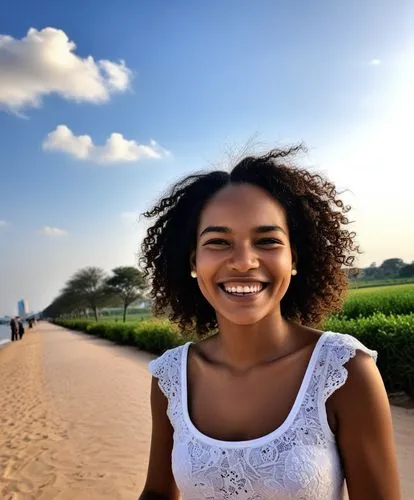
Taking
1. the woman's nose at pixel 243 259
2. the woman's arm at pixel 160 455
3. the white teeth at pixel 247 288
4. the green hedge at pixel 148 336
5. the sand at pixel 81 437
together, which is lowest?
the sand at pixel 81 437

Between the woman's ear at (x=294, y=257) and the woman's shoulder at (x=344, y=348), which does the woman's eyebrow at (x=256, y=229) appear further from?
the woman's shoulder at (x=344, y=348)

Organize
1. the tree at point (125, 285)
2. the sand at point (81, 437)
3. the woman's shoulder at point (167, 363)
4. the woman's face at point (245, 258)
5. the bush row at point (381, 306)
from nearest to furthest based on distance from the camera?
the woman's face at point (245, 258)
the woman's shoulder at point (167, 363)
the sand at point (81, 437)
the bush row at point (381, 306)
the tree at point (125, 285)

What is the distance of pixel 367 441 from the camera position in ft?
4.68

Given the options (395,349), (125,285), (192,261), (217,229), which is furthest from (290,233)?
(125,285)

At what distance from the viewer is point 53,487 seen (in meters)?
5.82

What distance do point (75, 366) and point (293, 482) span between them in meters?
19.2

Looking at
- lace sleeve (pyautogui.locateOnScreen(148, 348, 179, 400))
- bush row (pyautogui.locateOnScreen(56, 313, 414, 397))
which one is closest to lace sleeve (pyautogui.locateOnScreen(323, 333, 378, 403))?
lace sleeve (pyautogui.locateOnScreen(148, 348, 179, 400))

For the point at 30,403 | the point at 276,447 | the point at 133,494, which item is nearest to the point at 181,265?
the point at 276,447

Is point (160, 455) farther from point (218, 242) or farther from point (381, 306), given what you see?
point (381, 306)

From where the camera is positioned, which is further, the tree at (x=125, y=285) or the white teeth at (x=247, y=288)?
the tree at (x=125, y=285)

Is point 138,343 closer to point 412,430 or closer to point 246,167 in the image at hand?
point 412,430

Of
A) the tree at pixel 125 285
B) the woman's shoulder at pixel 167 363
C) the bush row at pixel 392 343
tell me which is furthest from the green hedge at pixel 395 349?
the tree at pixel 125 285

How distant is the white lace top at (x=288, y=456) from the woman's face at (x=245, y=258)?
0.24 m

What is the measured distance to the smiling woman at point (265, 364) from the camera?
4.77 ft
